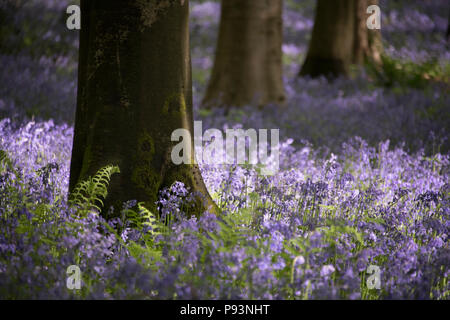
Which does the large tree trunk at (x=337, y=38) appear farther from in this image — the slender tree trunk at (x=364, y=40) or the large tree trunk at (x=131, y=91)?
the large tree trunk at (x=131, y=91)

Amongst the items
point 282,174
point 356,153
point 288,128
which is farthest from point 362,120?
point 282,174

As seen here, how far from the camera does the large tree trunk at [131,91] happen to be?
3.41 m

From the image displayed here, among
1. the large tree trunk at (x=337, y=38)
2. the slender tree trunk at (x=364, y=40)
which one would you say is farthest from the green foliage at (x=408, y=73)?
the large tree trunk at (x=337, y=38)

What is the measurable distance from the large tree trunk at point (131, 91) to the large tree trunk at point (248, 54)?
514 cm

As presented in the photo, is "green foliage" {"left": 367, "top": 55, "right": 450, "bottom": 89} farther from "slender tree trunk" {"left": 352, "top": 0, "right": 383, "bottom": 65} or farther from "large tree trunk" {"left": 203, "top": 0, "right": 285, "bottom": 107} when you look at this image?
"large tree trunk" {"left": 203, "top": 0, "right": 285, "bottom": 107}

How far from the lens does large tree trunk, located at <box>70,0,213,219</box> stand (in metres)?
3.41

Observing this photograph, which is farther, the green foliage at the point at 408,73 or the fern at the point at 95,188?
the green foliage at the point at 408,73

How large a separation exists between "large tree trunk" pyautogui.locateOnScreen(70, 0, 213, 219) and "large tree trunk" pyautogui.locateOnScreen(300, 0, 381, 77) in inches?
354

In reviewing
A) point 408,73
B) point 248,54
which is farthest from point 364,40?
point 248,54

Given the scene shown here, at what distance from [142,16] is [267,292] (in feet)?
6.78

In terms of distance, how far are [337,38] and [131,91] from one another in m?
9.50

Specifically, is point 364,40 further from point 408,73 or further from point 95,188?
point 95,188

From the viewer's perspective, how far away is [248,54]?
8.70 m

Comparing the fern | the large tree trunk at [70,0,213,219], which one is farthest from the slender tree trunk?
the fern
